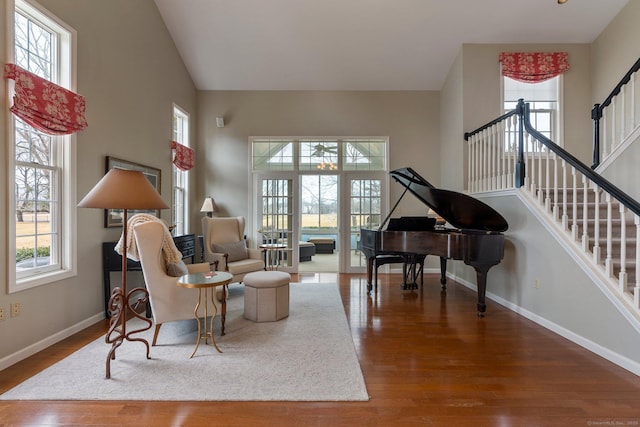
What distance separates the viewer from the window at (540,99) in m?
5.23

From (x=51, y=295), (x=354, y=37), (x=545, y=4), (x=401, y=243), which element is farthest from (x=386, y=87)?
(x=51, y=295)

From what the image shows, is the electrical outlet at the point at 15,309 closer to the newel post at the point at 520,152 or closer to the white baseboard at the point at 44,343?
the white baseboard at the point at 44,343

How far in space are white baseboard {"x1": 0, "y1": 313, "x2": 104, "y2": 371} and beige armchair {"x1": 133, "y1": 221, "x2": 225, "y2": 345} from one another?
Answer: 0.94 meters

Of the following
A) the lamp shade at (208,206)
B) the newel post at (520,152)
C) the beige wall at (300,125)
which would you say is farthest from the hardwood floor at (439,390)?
the beige wall at (300,125)

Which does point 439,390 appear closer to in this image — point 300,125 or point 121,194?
point 121,194

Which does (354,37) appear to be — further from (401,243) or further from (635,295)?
(635,295)

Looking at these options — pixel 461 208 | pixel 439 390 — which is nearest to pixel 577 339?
pixel 461 208

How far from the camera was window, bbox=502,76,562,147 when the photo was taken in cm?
523

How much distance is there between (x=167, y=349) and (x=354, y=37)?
5099mm

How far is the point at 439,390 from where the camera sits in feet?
7.01

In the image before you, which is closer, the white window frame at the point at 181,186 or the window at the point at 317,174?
the white window frame at the point at 181,186

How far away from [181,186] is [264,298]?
3372mm

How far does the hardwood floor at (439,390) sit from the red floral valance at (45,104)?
1.99 metres

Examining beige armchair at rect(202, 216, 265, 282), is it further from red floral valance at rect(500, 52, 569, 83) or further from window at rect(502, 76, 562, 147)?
red floral valance at rect(500, 52, 569, 83)
